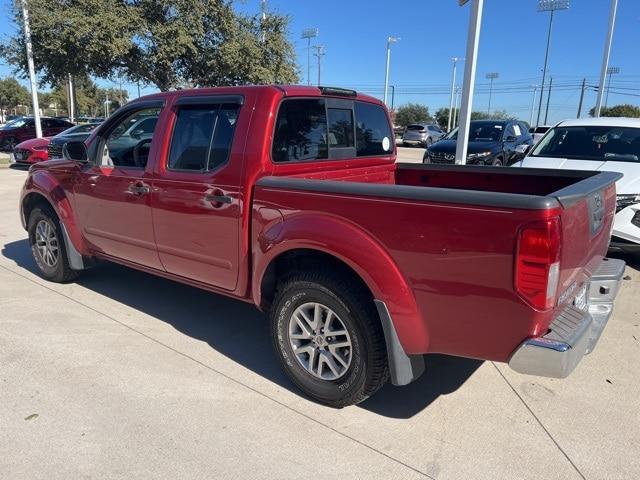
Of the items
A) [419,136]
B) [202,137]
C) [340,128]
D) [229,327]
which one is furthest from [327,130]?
[419,136]

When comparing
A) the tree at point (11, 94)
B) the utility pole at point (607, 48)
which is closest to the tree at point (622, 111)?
the utility pole at point (607, 48)

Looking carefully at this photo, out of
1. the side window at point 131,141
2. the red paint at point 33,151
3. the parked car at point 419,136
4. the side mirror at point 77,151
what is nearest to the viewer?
the side window at point 131,141

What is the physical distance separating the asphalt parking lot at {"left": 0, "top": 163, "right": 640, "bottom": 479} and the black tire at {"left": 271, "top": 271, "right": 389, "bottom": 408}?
0.14 metres

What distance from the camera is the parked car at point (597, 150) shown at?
594 cm

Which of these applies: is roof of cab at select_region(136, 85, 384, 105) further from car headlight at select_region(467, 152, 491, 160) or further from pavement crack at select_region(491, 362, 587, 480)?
car headlight at select_region(467, 152, 491, 160)

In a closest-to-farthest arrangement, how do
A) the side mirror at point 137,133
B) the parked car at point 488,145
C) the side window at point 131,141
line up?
1. the side window at point 131,141
2. the side mirror at point 137,133
3. the parked car at point 488,145

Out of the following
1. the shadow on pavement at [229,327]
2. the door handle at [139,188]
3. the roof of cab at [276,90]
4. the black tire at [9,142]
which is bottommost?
the shadow on pavement at [229,327]

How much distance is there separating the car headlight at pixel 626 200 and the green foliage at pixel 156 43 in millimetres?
19949

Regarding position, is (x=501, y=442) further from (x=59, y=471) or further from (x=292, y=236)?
(x=59, y=471)

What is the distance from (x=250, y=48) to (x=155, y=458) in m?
22.7

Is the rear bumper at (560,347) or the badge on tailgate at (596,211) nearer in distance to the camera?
the rear bumper at (560,347)

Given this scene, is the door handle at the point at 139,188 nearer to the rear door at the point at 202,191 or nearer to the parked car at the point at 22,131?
→ the rear door at the point at 202,191

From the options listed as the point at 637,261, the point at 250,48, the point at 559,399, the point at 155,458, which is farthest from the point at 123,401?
the point at 250,48

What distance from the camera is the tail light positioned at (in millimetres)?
2234
